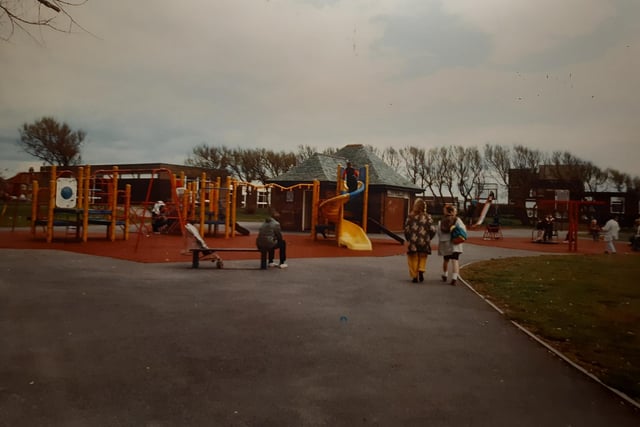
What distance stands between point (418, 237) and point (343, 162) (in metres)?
24.0

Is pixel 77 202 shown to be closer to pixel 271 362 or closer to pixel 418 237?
pixel 418 237

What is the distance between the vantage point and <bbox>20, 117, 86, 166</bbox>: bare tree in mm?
5328

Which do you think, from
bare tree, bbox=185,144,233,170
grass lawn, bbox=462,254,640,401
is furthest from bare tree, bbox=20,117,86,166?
bare tree, bbox=185,144,233,170

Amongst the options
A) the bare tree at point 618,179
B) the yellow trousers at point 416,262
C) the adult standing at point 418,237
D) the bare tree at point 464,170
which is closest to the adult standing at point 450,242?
the adult standing at point 418,237

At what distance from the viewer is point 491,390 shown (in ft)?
11.9

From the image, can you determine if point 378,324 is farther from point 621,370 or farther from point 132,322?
point 132,322

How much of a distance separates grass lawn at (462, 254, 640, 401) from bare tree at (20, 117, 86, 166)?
20.3 feet

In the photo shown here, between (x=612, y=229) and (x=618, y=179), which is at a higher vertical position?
(x=618, y=179)

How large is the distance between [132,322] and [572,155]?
16.4 ft

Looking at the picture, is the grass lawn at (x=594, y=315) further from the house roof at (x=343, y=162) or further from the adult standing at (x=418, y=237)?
the house roof at (x=343, y=162)

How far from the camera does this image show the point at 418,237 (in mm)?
9227

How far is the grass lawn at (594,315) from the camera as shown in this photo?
392 centimetres

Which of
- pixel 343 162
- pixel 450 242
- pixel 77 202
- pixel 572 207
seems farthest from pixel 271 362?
pixel 343 162

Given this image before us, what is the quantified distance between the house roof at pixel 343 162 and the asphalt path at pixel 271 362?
2265cm
